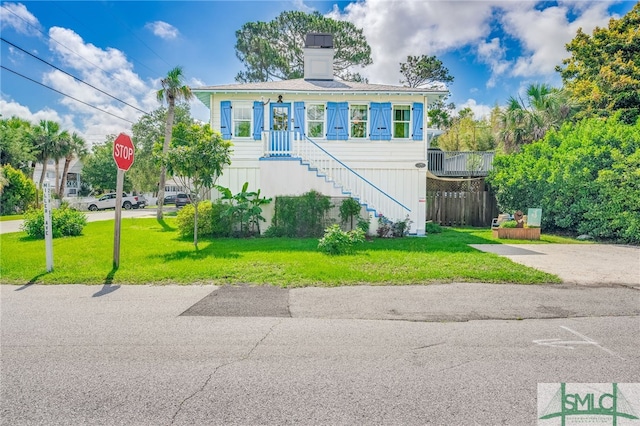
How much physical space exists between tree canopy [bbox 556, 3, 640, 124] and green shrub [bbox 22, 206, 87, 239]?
74.2 ft

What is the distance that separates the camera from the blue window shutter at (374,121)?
15219mm

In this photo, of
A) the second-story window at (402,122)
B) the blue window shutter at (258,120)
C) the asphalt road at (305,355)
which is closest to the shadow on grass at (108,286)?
the asphalt road at (305,355)

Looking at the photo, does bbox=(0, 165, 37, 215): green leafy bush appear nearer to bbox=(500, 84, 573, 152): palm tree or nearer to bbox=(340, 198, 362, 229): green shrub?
bbox=(340, 198, 362, 229): green shrub

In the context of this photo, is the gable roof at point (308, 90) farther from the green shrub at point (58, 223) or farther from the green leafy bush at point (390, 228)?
the green shrub at point (58, 223)

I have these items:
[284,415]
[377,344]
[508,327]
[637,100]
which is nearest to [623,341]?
[508,327]

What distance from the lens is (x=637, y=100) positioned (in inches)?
683

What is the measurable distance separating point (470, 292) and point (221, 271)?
15.5ft

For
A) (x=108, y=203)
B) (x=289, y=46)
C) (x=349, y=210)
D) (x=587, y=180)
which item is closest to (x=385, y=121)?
(x=349, y=210)

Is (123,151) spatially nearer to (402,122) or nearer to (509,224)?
(402,122)

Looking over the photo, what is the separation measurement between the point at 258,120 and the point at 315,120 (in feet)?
7.57

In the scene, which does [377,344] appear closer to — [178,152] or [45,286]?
[45,286]

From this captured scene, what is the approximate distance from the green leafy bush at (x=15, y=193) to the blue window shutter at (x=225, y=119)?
2021cm

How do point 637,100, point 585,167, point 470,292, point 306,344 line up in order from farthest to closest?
point 637,100 < point 585,167 < point 470,292 < point 306,344

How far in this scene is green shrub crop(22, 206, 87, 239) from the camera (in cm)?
1309
